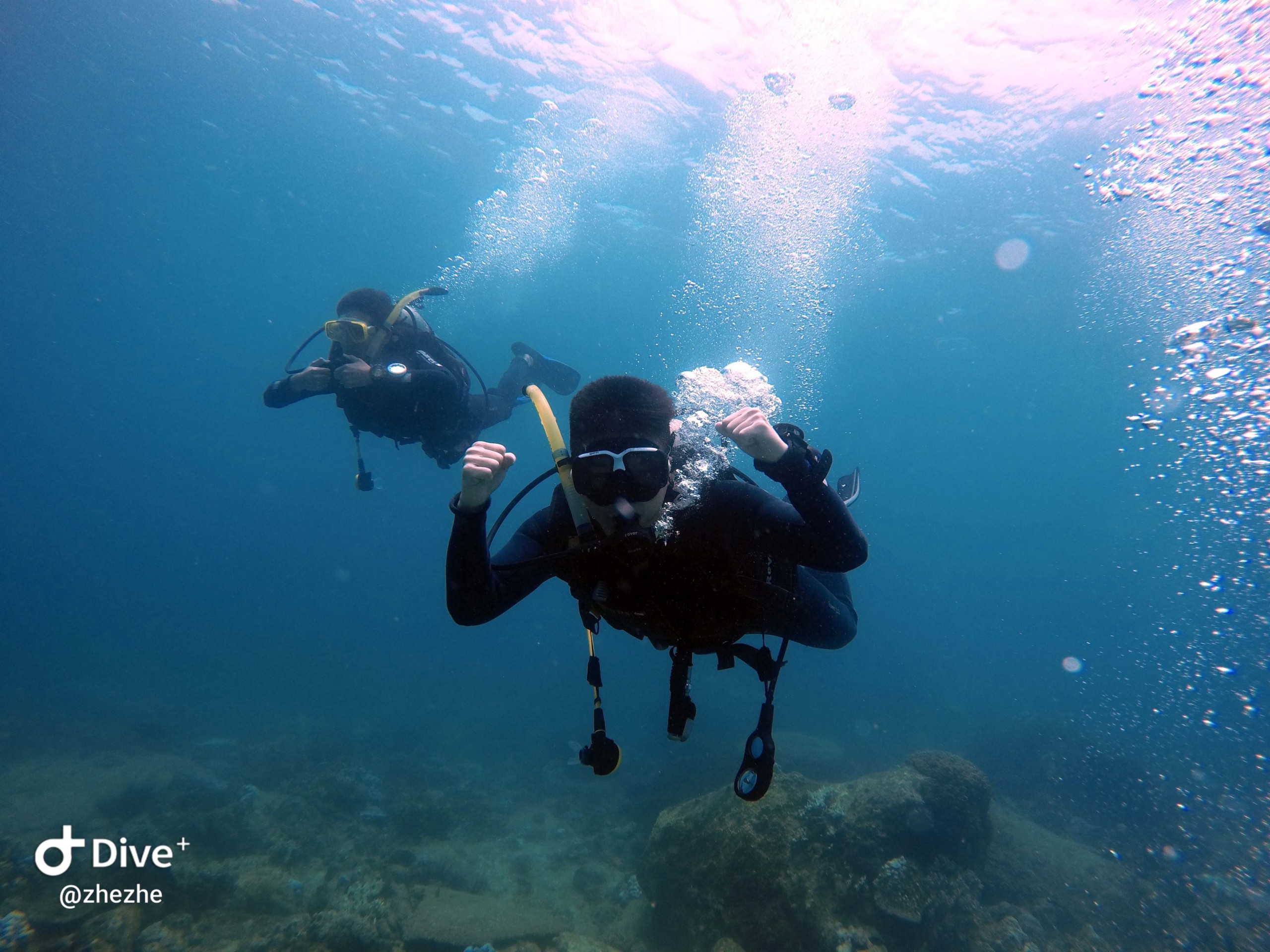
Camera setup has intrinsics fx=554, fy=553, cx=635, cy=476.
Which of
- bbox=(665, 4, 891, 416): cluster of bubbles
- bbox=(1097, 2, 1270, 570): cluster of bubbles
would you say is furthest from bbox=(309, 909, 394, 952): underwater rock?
bbox=(665, 4, 891, 416): cluster of bubbles

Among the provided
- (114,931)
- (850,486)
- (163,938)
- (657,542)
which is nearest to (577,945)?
(163,938)

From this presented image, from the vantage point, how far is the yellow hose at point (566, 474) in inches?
101

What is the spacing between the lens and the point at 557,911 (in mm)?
8820

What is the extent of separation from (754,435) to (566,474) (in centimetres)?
89

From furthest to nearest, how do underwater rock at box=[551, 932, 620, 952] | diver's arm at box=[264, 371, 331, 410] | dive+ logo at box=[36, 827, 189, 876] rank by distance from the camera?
1. dive+ logo at box=[36, 827, 189, 876]
2. diver's arm at box=[264, 371, 331, 410]
3. underwater rock at box=[551, 932, 620, 952]

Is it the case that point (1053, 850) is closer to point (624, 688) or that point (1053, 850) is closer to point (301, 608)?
point (624, 688)

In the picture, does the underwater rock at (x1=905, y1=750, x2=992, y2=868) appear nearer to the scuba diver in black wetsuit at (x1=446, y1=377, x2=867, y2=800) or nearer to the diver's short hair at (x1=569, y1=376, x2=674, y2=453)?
the scuba diver in black wetsuit at (x1=446, y1=377, x2=867, y2=800)

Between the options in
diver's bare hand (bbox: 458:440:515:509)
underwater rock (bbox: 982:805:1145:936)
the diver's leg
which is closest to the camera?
diver's bare hand (bbox: 458:440:515:509)

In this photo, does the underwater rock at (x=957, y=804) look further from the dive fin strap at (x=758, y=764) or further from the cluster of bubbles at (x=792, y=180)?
the cluster of bubbles at (x=792, y=180)

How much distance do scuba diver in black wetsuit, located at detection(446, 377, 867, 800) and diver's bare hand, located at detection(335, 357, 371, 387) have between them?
4.60 m

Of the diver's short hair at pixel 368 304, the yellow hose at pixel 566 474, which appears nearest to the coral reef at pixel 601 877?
the yellow hose at pixel 566 474

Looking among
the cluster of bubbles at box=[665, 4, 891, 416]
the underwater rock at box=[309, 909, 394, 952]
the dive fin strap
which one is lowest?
the underwater rock at box=[309, 909, 394, 952]

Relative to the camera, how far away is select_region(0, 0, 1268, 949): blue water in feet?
64.2

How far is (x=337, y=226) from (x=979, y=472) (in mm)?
88625
